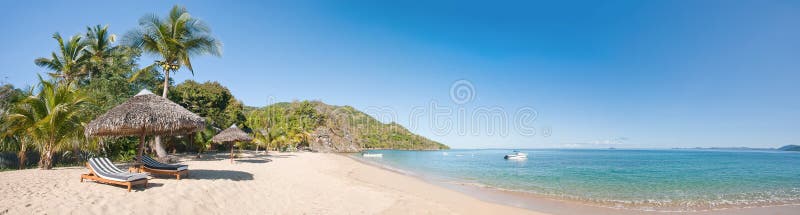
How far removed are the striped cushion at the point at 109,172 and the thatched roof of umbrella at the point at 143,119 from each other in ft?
2.85

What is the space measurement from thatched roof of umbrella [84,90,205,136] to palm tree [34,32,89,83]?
56.1 feet

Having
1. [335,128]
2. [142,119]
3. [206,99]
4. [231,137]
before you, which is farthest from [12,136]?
[335,128]

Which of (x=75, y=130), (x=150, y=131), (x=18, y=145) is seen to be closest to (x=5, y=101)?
(x=18, y=145)

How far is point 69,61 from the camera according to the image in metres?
19.0

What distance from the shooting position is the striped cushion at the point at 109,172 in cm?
556

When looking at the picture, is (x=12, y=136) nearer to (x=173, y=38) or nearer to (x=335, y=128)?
(x=173, y=38)

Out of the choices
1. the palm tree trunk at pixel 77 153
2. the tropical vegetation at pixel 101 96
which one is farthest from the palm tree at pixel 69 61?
the palm tree trunk at pixel 77 153

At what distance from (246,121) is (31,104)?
22.9 m

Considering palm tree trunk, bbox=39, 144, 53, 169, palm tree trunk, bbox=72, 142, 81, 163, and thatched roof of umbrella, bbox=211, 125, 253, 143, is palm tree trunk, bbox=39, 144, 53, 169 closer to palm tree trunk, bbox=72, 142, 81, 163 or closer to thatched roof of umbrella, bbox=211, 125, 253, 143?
palm tree trunk, bbox=72, 142, 81, 163

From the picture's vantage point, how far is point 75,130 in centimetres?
977

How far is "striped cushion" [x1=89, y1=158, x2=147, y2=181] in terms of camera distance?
5559 mm

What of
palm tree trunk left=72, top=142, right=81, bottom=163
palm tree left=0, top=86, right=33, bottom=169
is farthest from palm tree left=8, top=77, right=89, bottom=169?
palm tree trunk left=72, top=142, right=81, bottom=163

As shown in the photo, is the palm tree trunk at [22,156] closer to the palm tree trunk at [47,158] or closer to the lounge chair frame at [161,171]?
the palm tree trunk at [47,158]

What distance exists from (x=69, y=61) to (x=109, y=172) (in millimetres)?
19843
